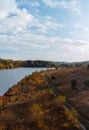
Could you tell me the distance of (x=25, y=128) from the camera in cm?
3219

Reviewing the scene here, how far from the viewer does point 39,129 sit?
103ft

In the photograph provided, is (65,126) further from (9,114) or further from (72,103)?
(72,103)

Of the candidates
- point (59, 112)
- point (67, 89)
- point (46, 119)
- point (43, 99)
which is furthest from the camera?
point (67, 89)

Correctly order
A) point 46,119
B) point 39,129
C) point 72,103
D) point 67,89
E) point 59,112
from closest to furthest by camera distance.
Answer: point 39,129
point 46,119
point 59,112
point 72,103
point 67,89

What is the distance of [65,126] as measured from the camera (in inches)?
1250

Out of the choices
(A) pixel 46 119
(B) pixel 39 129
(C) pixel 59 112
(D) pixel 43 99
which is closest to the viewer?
(B) pixel 39 129

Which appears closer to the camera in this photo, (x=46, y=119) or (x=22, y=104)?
(x=46, y=119)

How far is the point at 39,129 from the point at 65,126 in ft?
9.52

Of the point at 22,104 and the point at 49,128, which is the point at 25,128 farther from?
the point at 22,104

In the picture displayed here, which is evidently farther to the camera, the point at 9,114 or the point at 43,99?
the point at 43,99

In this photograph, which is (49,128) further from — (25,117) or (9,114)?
(9,114)

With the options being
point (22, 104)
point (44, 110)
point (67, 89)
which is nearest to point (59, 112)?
point (44, 110)

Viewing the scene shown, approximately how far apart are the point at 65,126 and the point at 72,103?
13.1m

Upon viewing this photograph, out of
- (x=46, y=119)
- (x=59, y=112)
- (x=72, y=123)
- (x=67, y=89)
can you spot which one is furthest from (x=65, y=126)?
(x=67, y=89)
